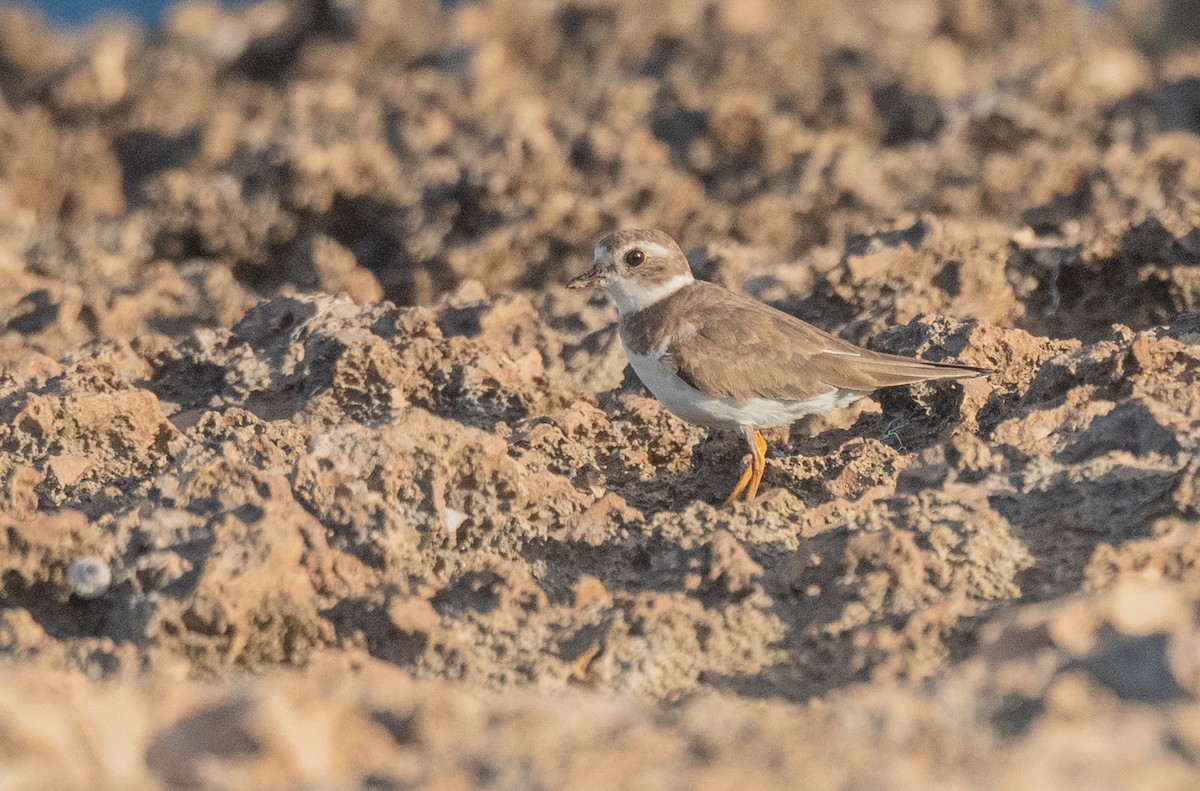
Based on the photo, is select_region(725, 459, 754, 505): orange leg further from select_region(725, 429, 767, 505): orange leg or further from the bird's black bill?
the bird's black bill

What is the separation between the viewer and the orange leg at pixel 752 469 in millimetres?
5766

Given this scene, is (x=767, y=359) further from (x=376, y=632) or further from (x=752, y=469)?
(x=376, y=632)

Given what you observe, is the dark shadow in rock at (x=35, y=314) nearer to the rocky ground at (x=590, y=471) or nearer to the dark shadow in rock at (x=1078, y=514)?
the rocky ground at (x=590, y=471)

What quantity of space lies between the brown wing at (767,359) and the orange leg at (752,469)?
0.69ft

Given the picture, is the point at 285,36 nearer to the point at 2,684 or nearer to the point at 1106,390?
the point at 1106,390

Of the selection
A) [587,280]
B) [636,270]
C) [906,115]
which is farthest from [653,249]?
[906,115]

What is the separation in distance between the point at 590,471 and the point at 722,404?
0.75m

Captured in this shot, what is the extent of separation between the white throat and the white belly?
617 millimetres

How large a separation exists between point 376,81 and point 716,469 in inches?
472

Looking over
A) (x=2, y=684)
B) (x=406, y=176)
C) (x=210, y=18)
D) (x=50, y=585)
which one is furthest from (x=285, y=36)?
(x=2, y=684)

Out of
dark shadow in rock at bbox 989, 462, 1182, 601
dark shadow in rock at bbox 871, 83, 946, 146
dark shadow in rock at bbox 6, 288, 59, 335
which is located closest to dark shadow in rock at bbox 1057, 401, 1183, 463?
dark shadow in rock at bbox 989, 462, 1182, 601

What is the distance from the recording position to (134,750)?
3.14 metres

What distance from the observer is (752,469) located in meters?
6.07

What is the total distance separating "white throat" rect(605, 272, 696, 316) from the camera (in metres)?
7.33
